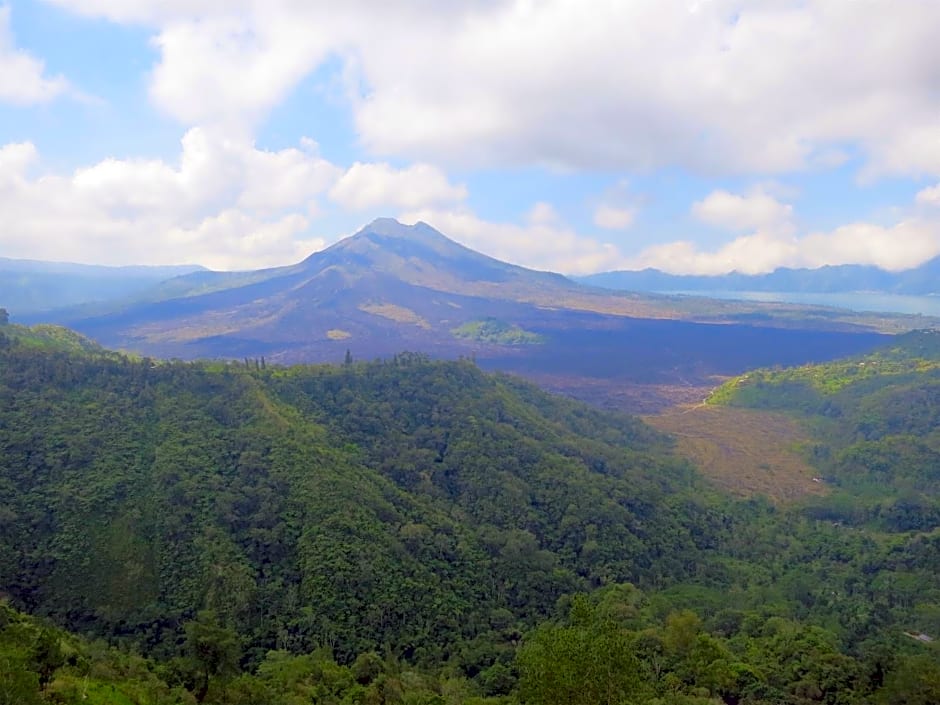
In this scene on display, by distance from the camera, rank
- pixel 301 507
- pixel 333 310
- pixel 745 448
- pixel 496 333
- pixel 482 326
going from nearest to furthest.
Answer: pixel 301 507 < pixel 745 448 < pixel 496 333 < pixel 482 326 < pixel 333 310

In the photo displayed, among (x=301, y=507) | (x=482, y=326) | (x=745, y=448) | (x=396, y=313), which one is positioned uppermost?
(x=396, y=313)

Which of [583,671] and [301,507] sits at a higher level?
[583,671]

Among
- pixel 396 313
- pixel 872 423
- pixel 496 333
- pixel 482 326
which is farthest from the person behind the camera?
pixel 396 313

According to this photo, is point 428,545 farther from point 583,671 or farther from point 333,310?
point 333,310

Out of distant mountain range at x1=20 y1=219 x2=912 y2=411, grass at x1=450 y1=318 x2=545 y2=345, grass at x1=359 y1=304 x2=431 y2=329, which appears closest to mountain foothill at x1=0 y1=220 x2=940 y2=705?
distant mountain range at x1=20 y1=219 x2=912 y2=411

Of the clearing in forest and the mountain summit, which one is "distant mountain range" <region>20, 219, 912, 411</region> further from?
the clearing in forest

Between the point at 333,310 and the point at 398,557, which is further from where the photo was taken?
the point at 333,310

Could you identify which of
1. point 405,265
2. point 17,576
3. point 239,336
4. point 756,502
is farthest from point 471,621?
point 405,265

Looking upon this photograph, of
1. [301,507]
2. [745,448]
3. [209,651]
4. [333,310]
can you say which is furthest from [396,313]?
[209,651]
